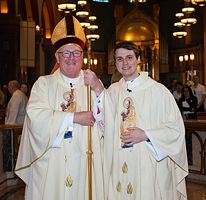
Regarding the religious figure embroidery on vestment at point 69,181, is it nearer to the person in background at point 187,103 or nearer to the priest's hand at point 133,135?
the priest's hand at point 133,135

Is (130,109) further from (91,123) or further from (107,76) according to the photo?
(107,76)

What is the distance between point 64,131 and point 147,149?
0.67 m

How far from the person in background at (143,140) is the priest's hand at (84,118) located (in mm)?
170

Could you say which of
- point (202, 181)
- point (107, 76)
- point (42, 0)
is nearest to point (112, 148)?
point (202, 181)

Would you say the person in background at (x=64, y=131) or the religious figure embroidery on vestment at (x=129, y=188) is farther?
the religious figure embroidery on vestment at (x=129, y=188)

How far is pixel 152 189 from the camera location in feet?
12.9

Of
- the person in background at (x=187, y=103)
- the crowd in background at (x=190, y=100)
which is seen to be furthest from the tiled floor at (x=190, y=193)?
the person in background at (x=187, y=103)

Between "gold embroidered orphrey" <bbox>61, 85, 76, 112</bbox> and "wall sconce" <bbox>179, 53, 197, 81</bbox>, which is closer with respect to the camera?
"gold embroidered orphrey" <bbox>61, 85, 76, 112</bbox>

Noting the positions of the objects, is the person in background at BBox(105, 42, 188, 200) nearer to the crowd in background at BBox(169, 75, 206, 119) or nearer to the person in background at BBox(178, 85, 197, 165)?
the crowd in background at BBox(169, 75, 206, 119)

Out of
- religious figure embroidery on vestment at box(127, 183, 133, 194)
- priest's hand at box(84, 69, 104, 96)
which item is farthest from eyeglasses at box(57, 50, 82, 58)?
religious figure embroidery on vestment at box(127, 183, 133, 194)

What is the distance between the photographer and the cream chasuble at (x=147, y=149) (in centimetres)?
390

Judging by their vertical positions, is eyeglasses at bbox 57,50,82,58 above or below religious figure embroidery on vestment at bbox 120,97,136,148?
above

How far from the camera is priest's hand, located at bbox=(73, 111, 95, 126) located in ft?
12.3

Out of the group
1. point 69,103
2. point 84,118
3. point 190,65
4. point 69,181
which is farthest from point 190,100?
point 190,65
